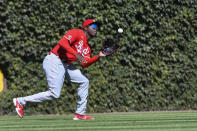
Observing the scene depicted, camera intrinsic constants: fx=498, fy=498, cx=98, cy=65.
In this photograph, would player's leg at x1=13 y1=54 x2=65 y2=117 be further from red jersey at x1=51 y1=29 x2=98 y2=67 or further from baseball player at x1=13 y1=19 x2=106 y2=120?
red jersey at x1=51 y1=29 x2=98 y2=67

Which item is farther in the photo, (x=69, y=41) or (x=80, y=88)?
(x=80, y=88)

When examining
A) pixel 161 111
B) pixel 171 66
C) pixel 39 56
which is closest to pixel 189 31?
pixel 171 66

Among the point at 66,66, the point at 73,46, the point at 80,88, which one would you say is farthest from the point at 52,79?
the point at 73,46

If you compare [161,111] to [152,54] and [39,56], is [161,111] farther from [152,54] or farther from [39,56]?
[39,56]

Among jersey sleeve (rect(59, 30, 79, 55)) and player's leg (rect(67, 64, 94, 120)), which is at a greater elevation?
jersey sleeve (rect(59, 30, 79, 55))

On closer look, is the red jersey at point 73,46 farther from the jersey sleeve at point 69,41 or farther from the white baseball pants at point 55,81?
the white baseball pants at point 55,81


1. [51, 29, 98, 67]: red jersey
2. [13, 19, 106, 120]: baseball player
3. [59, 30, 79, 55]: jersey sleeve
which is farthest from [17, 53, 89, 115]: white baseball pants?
[59, 30, 79, 55]: jersey sleeve

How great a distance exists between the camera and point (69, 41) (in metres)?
9.04

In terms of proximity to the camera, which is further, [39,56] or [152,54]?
[152,54]

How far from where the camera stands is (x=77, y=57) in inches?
351

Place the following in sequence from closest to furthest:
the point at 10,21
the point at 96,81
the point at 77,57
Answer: the point at 77,57, the point at 10,21, the point at 96,81

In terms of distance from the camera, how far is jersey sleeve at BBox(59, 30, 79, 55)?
891 centimetres

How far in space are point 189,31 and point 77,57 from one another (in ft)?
15.0

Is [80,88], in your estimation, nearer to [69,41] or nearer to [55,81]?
[55,81]
